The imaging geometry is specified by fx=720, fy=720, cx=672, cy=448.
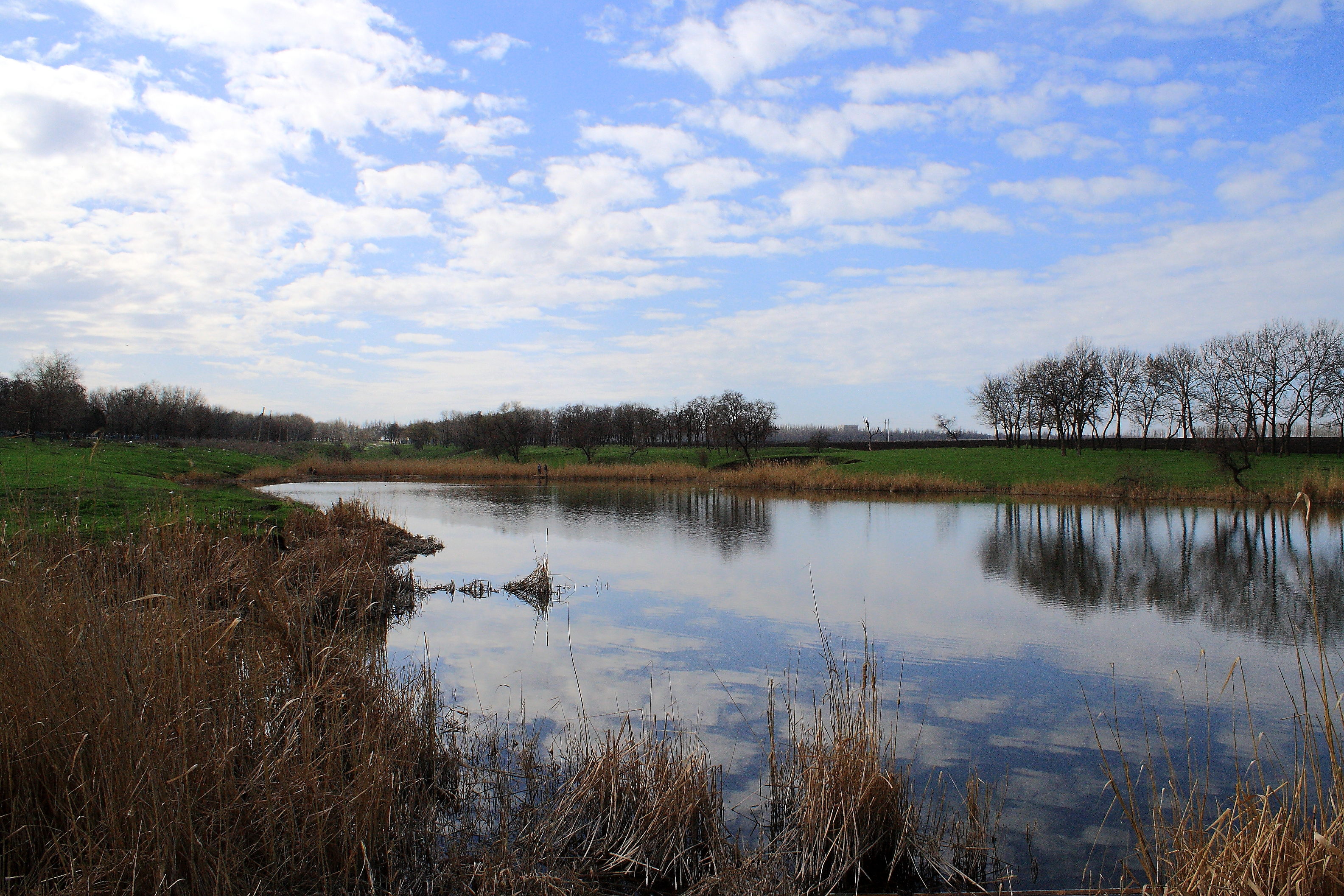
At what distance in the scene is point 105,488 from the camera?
7.66 metres

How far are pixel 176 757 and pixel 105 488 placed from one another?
5.88 meters

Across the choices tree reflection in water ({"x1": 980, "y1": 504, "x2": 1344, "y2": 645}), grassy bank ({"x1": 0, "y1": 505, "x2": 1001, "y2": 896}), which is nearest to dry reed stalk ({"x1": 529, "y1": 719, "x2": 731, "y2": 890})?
grassy bank ({"x1": 0, "y1": 505, "x2": 1001, "y2": 896})

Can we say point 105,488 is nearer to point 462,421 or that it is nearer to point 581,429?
point 581,429

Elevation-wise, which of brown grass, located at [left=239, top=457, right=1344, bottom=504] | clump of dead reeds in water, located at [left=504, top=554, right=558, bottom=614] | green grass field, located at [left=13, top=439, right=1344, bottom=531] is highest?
green grass field, located at [left=13, top=439, right=1344, bottom=531]

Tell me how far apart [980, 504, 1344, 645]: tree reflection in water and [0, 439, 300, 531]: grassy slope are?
33.2 feet

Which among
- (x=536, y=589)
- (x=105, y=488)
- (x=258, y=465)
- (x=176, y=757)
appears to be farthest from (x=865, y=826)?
(x=258, y=465)

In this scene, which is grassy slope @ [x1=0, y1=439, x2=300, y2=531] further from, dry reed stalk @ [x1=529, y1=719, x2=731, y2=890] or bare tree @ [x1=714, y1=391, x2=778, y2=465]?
bare tree @ [x1=714, y1=391, x2=778, y2=465]

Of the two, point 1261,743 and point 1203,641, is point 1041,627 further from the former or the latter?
point 1261,743

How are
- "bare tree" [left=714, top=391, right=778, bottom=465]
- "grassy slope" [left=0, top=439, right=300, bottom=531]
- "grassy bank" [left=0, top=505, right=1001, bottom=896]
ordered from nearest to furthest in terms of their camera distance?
"grassy bank" [left=0, top=505, right=1001, bottom=896] < "grassy slope" [left=0, top=439, right=300, bottom=531] < "bare tree" [left=714, top=391, right=778, bottom=465]

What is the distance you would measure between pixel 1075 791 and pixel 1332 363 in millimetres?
58336

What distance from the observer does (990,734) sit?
6410mm

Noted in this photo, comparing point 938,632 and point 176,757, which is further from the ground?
point 176,757

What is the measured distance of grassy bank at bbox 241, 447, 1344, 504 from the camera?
33.9 meters

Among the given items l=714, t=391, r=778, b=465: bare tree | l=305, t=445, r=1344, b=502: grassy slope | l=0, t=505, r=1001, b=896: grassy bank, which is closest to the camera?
l=0, t=505, r=1001, b=896: grassy bank
